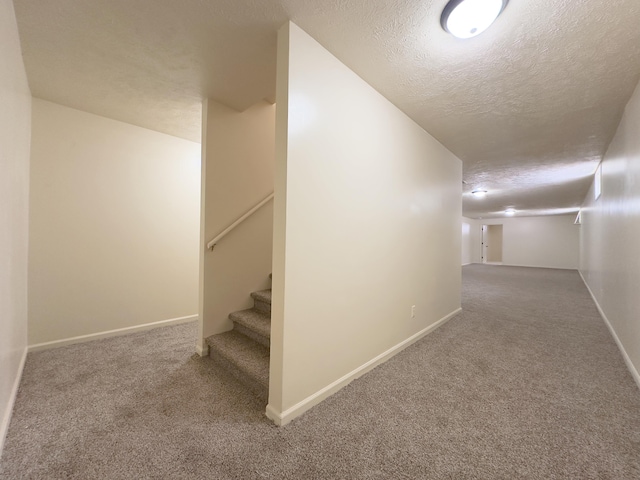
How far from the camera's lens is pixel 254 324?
2209 millimetres

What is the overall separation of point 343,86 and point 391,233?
4.15 feet

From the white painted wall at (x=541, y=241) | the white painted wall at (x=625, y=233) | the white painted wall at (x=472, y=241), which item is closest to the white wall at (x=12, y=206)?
the white painted wall at (x=625, y=233)

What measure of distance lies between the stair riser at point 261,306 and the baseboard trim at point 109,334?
1.22 meters

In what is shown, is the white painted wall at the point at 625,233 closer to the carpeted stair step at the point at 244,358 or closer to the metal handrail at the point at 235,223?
the carpeted stair step at the point at 244,358

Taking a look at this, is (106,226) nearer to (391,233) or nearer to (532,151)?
(391,233)

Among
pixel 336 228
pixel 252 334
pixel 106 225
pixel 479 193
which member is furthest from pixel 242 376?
pixel 479 193

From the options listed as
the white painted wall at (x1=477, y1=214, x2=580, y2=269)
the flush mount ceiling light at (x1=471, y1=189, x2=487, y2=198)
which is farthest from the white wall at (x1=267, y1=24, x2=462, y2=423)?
the white painted wall at (x1=477, y1=214, x2=580, y2=269)

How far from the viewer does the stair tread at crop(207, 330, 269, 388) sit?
68.8 inches

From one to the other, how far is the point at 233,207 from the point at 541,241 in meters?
12.8

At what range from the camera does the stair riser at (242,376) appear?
5.54ft

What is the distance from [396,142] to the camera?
2.36 meters

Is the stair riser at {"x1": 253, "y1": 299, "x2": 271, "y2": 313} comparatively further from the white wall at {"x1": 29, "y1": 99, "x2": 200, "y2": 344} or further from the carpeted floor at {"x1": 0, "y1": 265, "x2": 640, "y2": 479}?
the white wall at {"x1": 29, "y1": 99, "x2": 200, "y2": 344}

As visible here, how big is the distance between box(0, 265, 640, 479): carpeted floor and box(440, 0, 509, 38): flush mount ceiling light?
224 centimetres

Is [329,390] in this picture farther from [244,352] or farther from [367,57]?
[367,57]
